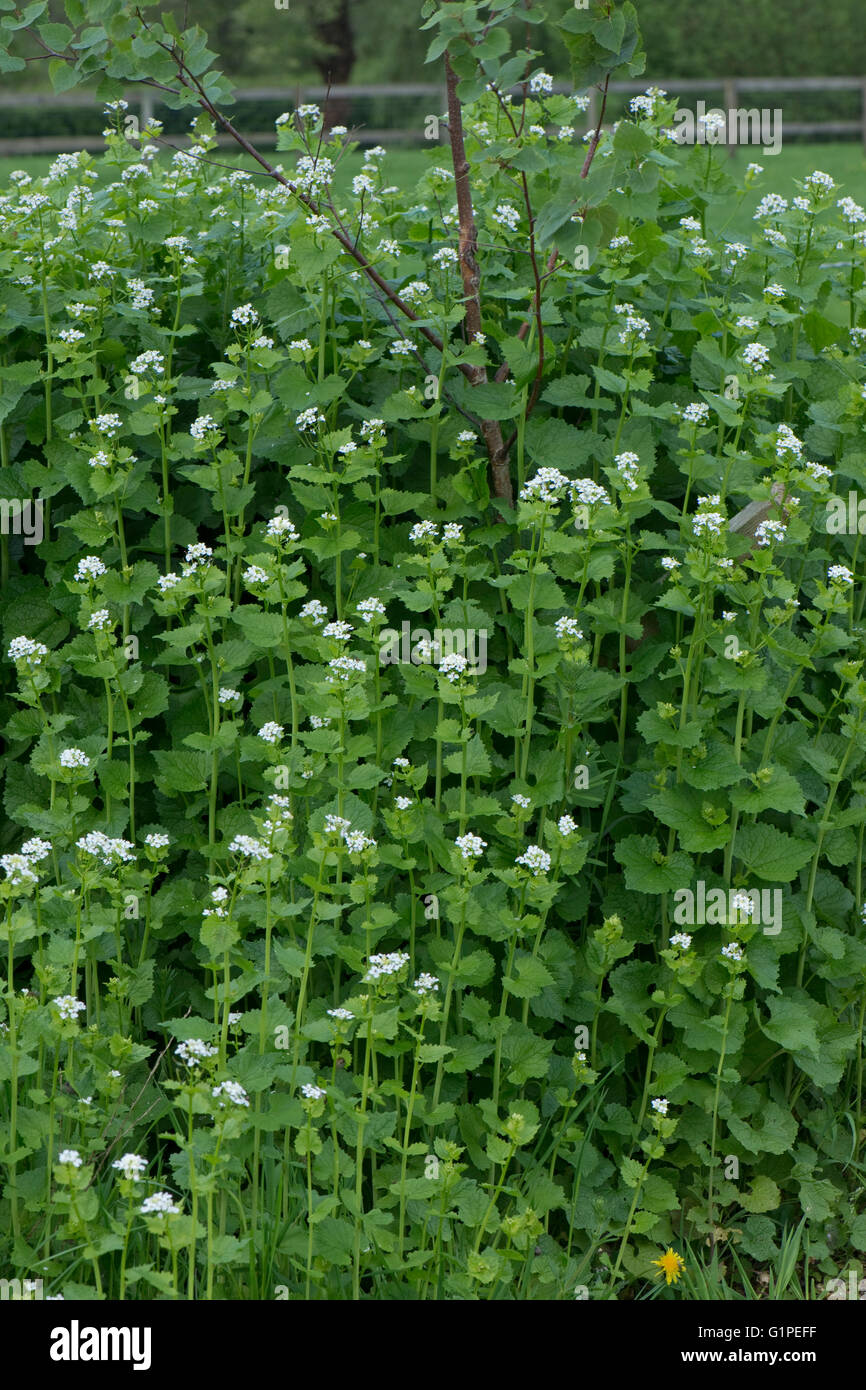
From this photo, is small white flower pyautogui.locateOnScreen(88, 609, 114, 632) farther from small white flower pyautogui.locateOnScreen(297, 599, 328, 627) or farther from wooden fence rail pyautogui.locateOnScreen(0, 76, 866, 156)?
wooden fence rail pyautogui.locateOnScreen(0, 76, 866, 156)

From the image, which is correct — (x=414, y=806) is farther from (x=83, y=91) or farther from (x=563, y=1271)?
(x=83, y=91)

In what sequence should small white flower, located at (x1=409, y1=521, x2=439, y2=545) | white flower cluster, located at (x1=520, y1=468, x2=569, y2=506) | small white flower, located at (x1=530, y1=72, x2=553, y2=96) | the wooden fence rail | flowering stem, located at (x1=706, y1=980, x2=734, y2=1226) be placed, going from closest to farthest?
flowering stem, located at (x1=706, y1=980, x2=734, y2=1226) < white flower cluster, located at (x1=520, y1=468, x2=569, y2=506) < small white flower, located at (x1=409, y1=521, x2=439, y2=545) < small white flower, located at (x1=530, y1=72, x2=553, y2=96) < the wooden fence rail

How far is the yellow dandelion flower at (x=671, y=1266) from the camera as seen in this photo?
2.96 metres

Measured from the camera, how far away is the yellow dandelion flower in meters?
2.96

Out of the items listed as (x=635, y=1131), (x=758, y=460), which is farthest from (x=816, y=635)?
(x=635, y=1131)

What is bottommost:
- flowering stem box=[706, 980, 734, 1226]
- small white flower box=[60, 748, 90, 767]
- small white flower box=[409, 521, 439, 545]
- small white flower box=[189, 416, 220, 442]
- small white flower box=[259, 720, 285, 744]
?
flowering stem box=[706, 980, 734, 1226]

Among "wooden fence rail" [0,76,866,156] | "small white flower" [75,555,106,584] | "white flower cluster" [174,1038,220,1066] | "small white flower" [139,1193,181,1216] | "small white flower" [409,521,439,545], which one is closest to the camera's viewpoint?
"small white flower" [139,1193,181,1216]

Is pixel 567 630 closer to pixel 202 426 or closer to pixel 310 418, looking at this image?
pixel 310 418

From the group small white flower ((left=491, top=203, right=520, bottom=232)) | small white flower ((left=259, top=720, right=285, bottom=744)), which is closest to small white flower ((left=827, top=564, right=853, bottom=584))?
small white flower ((left=259, top=720, right=285, bottom=744))

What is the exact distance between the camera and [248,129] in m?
26.7

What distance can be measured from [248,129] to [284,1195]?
87.8ft

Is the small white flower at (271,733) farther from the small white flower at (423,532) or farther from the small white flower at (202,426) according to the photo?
the small white flower at (202,426)

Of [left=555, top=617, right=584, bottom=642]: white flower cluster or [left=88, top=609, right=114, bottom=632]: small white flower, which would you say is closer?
[left=555, top=617, right=584, bottom=642]: white flower cluster

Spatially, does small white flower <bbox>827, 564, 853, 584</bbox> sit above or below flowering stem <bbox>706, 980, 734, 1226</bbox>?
above
